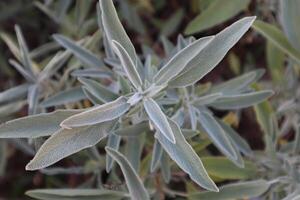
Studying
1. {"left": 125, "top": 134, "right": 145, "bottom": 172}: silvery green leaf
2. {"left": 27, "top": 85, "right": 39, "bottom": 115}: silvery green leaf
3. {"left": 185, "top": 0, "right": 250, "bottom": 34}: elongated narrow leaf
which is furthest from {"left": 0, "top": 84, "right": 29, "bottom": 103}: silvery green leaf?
{"left": 185, "top": 0, "right": 250, "bottom": 34}: elongated narrow leaf

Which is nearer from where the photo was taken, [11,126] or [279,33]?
[11,126]

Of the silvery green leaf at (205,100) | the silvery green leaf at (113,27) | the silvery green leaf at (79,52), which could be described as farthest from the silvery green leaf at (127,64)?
the silvery green leaf at (79,52)

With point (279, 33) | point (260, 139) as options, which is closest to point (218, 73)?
point (260, 139)

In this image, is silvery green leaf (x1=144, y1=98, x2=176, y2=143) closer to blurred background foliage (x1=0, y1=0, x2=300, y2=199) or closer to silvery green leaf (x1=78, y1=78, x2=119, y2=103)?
silvery green leaf (x1=78, y1=78, x2=119, y2=103)

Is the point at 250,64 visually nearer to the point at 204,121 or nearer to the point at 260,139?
the point at 260,139

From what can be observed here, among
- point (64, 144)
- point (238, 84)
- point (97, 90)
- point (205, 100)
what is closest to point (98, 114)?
point (64, 144)

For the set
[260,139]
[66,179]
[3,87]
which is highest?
[3,87]
